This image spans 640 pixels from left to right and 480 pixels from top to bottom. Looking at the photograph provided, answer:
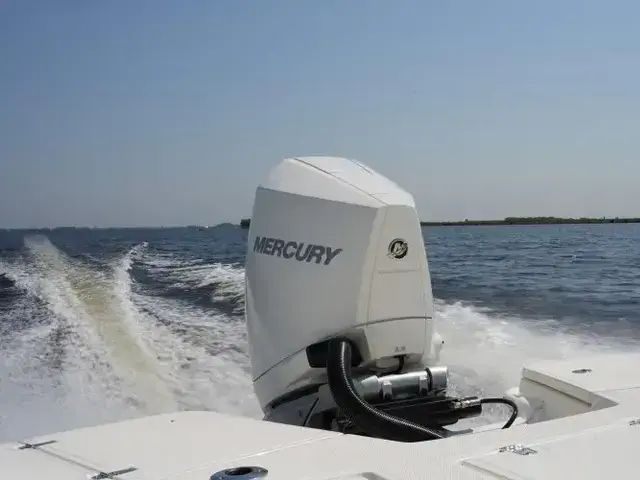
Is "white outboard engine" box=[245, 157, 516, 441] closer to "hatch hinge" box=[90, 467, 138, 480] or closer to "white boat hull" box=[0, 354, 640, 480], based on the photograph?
"white boat hull" box=[0, 354, 640, 480]

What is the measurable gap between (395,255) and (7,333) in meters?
5.03

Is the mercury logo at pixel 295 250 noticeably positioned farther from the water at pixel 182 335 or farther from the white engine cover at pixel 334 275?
the water at pixel 182 335

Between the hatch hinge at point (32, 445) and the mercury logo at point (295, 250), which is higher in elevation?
the mercury logo at point (295, 250)

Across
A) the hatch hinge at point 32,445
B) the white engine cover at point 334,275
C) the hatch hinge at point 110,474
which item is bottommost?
the hatch hinge at point 32,445

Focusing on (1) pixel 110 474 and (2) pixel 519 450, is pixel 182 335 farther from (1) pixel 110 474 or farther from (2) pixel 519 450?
(2) pixel 519 450

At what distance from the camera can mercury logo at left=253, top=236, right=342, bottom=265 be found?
2.46 meters

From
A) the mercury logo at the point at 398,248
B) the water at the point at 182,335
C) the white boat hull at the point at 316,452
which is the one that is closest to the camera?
the white boat hull at the point at 316,452

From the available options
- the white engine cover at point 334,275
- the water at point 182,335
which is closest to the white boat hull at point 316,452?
the white engine cover at point 334,275

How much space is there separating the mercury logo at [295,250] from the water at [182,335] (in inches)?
58.2

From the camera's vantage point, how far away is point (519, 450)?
1403 mm

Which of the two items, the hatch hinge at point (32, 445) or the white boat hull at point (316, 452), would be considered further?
the hatch hinge at point (32, 445)

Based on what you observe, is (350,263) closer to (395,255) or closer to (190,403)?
(395,255)

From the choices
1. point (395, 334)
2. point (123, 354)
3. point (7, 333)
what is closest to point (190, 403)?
point (123, 354)

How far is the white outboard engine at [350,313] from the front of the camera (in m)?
2.26
